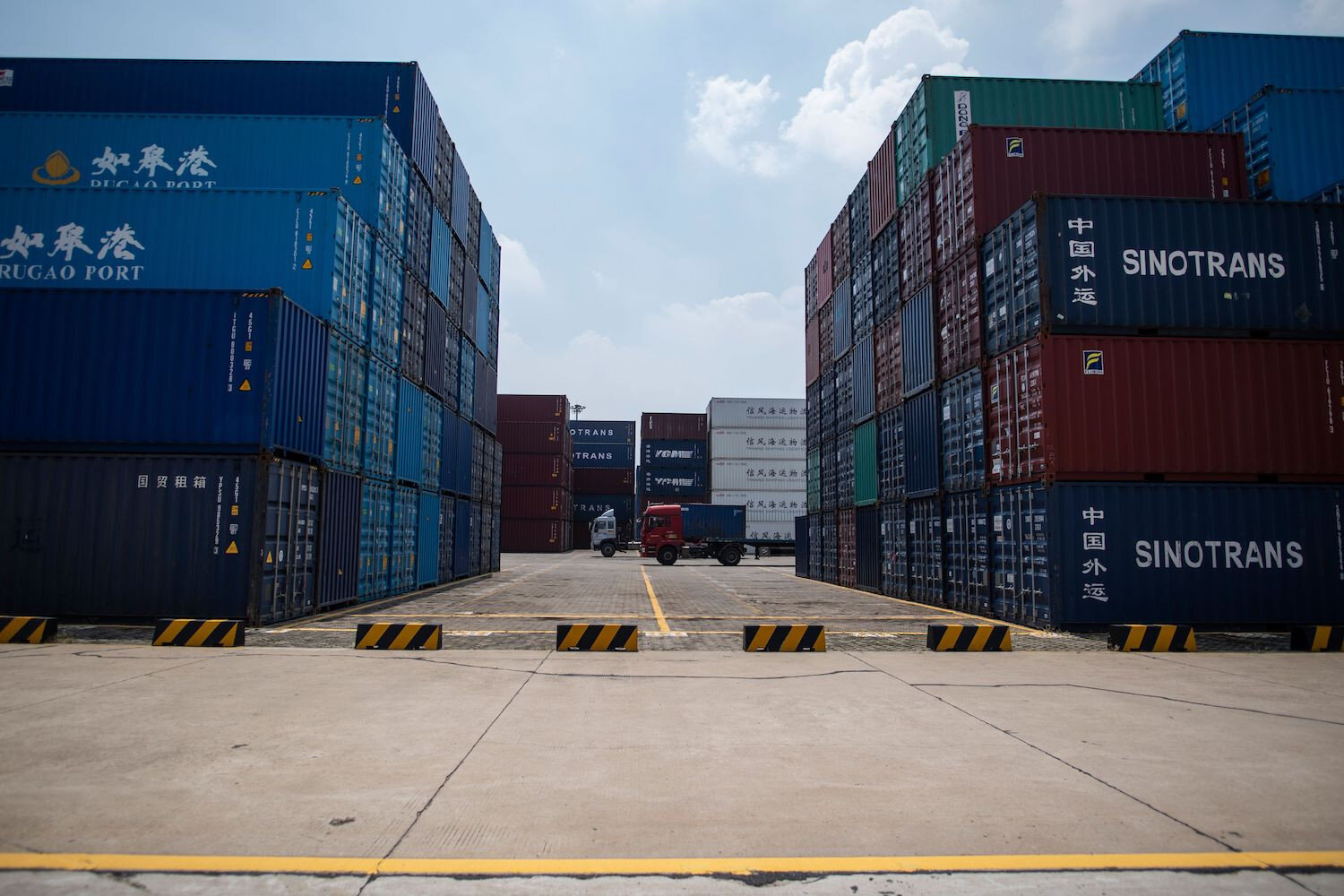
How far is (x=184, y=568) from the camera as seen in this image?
1253 centimetres

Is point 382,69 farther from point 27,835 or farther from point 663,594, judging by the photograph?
point 27,835

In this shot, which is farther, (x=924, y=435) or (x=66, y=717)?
(x=924, y=435)

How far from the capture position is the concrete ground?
12.0 feet

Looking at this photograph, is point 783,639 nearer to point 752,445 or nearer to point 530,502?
point 752,445

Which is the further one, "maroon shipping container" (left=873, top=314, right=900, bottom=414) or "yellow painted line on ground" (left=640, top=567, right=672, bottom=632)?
"maroon shipping container" (left=873, top=314, right=900, bottom=414)

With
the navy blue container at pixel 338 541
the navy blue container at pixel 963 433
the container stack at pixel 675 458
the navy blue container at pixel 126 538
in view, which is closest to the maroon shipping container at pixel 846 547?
the navy blue container at pixel 963 433

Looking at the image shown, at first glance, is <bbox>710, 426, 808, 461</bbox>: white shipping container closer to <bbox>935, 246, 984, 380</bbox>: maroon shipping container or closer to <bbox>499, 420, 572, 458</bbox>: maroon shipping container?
<bbox>499, 420, 572, 458</bbox>: maroon shipping container

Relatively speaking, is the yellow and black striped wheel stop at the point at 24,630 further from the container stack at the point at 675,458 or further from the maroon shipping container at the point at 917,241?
the container stack at the point at 675,458

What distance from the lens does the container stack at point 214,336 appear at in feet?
41.1

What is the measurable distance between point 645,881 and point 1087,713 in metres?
5.24

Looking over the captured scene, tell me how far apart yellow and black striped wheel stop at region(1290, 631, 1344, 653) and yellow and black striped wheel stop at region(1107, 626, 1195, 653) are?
1429mm

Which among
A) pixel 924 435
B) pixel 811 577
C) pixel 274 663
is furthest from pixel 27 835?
pixel 811 577

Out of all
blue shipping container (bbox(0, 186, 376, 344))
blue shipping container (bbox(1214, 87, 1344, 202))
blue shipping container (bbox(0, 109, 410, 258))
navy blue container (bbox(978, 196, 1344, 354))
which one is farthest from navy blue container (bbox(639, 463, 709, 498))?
navy blue container (bbox(978, 196, 1344, 354))

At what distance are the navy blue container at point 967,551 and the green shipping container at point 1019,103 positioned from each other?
8384 mm
